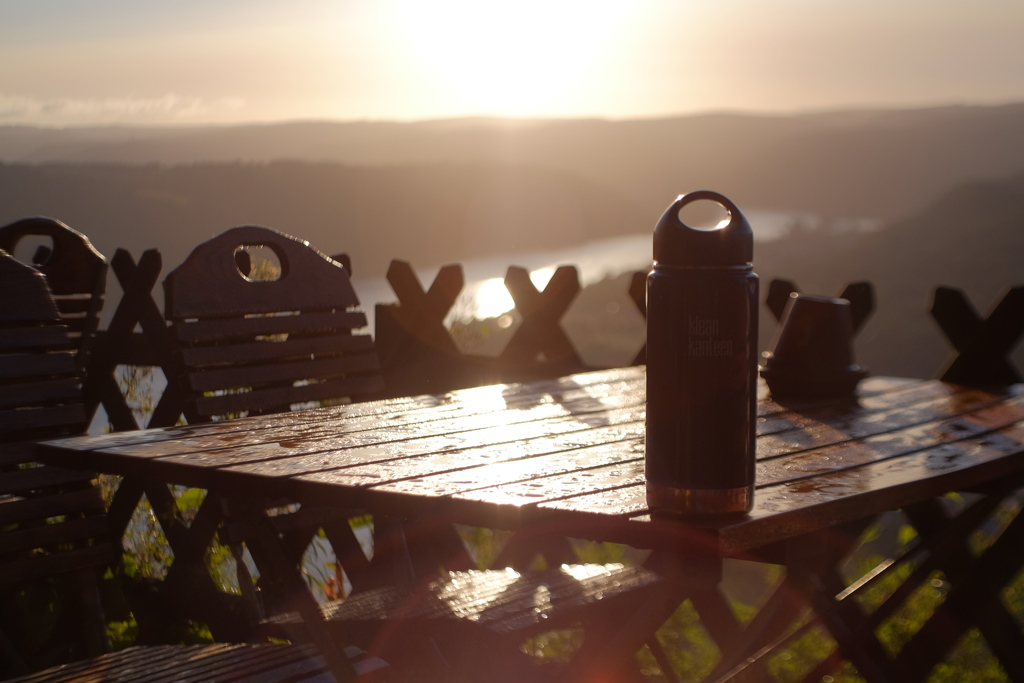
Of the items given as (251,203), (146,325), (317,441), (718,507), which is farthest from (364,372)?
(251,203)

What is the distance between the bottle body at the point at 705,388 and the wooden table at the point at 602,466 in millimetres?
42

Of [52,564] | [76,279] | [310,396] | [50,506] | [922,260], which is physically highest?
[76,279]

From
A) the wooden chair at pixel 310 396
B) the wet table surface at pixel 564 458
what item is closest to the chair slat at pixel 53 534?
the wooden chair at pixel 310 396

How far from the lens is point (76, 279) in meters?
3.02

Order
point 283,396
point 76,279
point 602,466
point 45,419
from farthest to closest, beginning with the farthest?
point 76,279, point 283,396, point 45,419, point 602,466

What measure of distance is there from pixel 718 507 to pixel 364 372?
202 cm

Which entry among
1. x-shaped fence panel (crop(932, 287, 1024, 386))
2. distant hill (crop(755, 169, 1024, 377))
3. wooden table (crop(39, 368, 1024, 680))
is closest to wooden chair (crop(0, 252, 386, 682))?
wooden table (crop(39, 368, 1024, 680))

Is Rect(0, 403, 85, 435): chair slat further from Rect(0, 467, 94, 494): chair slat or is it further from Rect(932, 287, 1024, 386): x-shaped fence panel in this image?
Rect(932, 287, 1024, 386): x-shaped fence panel

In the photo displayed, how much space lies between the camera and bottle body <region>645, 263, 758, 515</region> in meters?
1.14

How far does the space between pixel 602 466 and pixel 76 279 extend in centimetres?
219

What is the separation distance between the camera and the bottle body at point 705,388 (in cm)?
114

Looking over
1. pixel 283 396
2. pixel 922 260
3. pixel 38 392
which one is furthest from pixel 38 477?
pixel 922 260

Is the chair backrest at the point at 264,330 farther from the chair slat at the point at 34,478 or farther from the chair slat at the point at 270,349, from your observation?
the chair slat at the point at 34,478

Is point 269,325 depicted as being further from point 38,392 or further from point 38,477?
point 38,477
